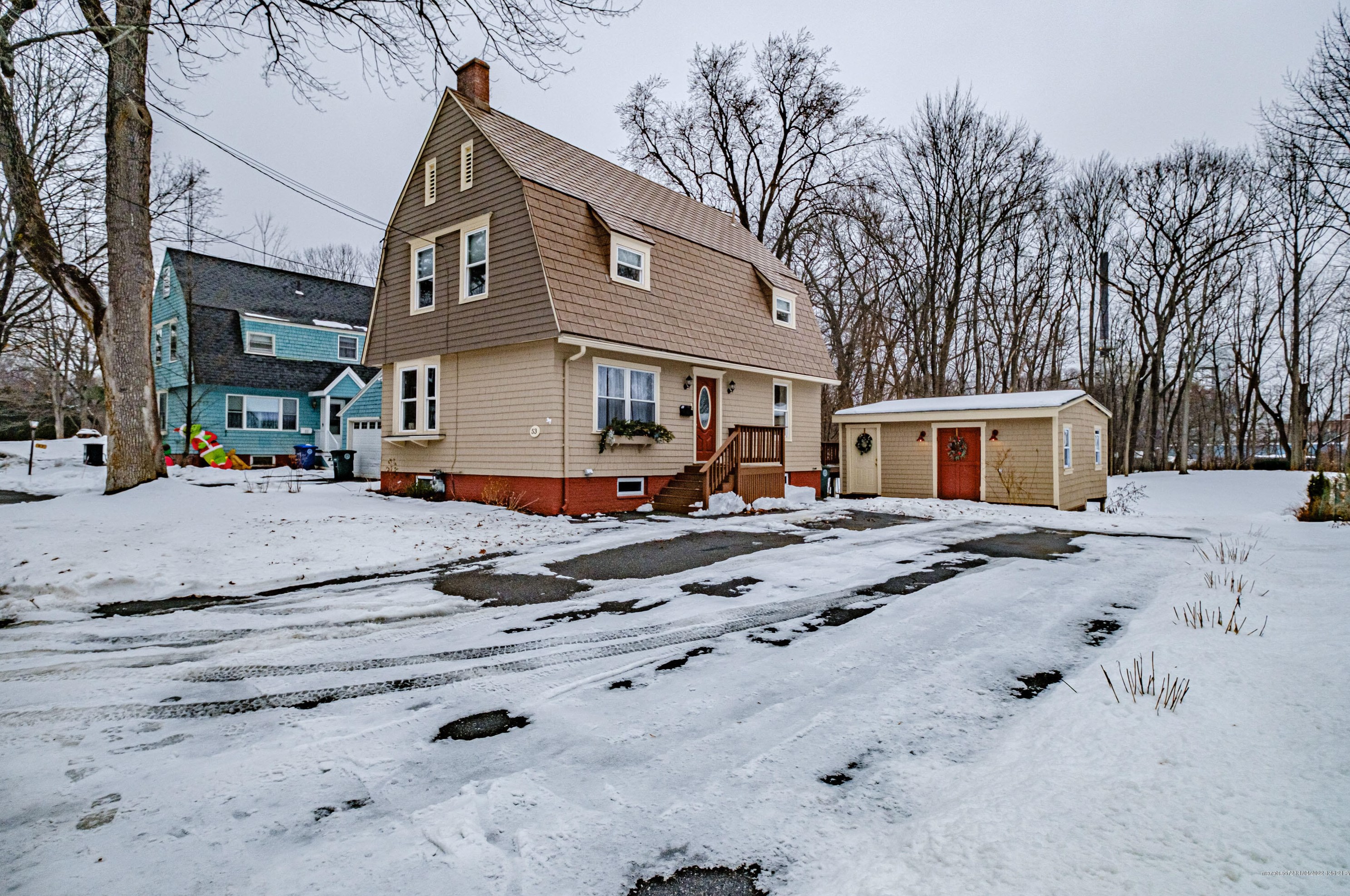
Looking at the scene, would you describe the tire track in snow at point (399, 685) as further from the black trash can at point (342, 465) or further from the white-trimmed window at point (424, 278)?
the black trash can at point (342, 465)

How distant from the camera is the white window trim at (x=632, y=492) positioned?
40.9ft

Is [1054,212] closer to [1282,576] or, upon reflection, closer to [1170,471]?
[1170,471]

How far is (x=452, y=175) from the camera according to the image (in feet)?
43.6

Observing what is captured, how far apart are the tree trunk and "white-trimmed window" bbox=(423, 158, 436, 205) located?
480 centimetres

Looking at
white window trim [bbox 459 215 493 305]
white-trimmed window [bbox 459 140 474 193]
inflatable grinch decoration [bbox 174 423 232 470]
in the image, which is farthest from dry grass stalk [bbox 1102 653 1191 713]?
inflatable grinch decoration [bbox 174 423 232 470]

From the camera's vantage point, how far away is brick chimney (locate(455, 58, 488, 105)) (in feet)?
44.5

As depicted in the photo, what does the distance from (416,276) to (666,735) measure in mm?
13549

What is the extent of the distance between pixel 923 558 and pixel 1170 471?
91.3ft

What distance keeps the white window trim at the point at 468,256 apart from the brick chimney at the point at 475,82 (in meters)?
3.02

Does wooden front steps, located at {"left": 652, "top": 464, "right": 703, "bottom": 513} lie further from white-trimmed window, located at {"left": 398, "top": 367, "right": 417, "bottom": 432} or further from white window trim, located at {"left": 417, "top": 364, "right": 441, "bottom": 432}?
white-trimmed window, located at {"left": 398, "top": 367, "right": 417, "bottom": 432}

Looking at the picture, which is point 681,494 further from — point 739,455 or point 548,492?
point 548,492

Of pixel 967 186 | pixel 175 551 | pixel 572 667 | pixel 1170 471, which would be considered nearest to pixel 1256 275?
pixel 1170 471

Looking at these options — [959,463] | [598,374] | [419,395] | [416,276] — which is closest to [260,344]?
[416,276]

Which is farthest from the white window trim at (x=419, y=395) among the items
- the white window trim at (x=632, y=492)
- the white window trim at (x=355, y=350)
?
the white window trim at (x=355, y=350)
